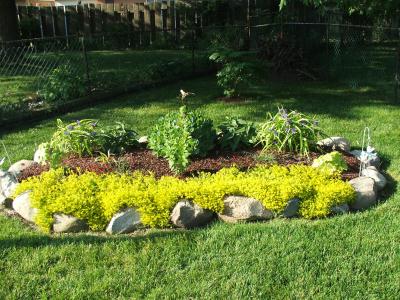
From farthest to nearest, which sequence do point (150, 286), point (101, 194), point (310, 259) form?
point (101, 194) < point (310, 259) < point (150, 286)

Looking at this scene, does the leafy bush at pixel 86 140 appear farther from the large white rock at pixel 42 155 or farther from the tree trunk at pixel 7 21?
the tree trunk at pixel 7 21

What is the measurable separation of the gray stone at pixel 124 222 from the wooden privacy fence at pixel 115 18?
11.9m

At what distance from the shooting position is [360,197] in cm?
476

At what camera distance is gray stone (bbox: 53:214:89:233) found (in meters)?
4.48

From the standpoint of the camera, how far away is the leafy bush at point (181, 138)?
5.05 m

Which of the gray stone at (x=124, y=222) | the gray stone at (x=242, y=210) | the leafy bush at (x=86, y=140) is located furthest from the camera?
the leafy bush at (x=86, y=140)

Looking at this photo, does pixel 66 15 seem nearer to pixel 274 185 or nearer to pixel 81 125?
pixel 81 125

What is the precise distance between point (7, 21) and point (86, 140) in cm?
858

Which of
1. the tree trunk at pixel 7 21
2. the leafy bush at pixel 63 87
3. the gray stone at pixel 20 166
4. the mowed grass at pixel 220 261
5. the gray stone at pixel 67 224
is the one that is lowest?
the mowed grass at pixel 220 261

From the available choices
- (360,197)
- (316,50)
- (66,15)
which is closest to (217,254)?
(360,197)

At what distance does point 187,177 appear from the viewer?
16.7 feet

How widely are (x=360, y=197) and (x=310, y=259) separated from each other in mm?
1092

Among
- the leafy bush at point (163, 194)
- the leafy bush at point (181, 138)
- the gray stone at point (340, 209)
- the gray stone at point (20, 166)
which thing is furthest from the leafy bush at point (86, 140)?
the gray stone at point (340, 209)

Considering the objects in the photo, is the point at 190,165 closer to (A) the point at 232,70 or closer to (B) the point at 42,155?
(B) the point at 42,155
